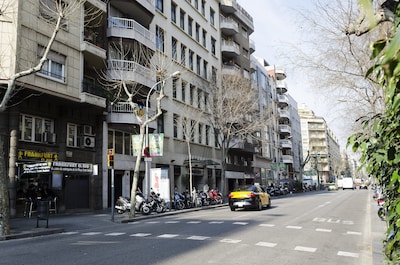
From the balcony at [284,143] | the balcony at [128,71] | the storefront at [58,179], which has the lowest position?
the storefront at [58,179]

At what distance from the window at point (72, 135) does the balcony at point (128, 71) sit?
4202mm

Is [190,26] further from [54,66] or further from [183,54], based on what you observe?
[54,66]

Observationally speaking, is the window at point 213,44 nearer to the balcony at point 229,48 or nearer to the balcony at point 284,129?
A: the balcony at point 229,48

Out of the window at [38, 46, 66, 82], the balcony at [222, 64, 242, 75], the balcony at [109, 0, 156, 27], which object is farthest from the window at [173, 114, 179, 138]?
the window at [38, 46, 66, 82]

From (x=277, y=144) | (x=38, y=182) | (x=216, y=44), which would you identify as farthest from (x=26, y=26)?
(x=277, y=144)

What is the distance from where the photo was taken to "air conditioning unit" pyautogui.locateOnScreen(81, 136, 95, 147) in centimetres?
2328

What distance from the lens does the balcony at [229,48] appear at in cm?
4622

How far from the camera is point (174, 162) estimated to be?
32.9 meters

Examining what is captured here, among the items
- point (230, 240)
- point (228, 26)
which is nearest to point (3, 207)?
point (230, 240)

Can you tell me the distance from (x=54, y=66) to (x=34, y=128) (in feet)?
11.5

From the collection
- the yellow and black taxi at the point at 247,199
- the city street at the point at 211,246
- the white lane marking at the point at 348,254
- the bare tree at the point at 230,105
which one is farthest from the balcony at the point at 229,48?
the white lane marking at the point at 348,254

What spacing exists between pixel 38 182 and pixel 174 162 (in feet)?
46.8

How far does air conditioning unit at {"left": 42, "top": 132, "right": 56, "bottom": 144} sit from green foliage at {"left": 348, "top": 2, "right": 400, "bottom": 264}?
63.2ft

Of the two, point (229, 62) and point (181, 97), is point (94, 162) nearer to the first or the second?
point (181, 97)
